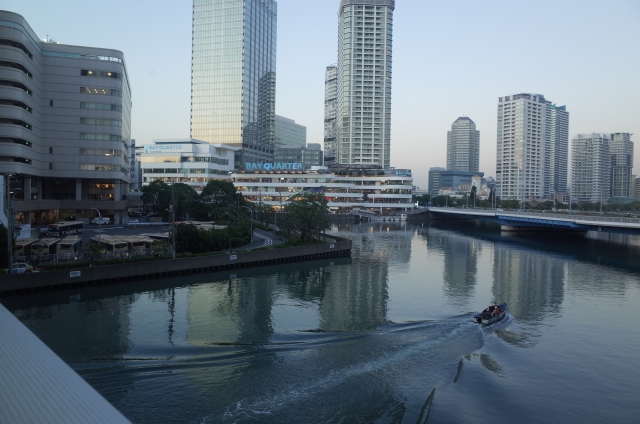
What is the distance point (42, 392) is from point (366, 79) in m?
169

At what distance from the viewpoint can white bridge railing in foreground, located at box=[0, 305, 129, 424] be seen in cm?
1070

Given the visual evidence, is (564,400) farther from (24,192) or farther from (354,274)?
(24,192)

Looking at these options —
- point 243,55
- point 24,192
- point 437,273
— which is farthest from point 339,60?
point 437,273

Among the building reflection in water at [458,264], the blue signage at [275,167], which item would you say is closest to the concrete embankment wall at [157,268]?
the building reflection in water at [458,264]

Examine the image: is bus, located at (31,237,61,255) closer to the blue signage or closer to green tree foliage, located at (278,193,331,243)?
green tree foliage, located at (278,193,331,243)

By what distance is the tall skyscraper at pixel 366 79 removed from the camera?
170 metres

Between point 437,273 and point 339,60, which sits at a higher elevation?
point 339,60

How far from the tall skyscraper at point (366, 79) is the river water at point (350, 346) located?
432 feet

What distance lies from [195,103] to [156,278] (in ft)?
421

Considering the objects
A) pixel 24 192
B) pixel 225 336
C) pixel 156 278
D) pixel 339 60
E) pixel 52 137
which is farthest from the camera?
pixel 339 60

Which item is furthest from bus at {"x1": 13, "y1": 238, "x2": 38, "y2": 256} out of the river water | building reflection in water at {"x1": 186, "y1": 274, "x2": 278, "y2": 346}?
building reflection in water at {"x1": 186, "y1": 274, "x2": 278, "y2": 346}

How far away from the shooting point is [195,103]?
161 metres

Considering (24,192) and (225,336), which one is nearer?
(225,336)

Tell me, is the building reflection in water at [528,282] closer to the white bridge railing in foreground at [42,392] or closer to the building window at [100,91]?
the white bridge railing in foreground at [42,392]
